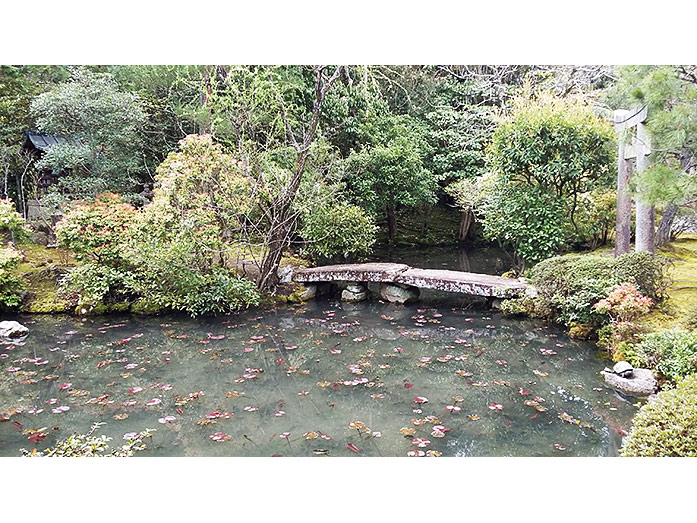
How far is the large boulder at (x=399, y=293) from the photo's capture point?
654 cm

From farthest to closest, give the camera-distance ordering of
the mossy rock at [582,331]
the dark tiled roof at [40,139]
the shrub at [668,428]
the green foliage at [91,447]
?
the dark tiled roof at [40,139], the mossy rock at [582,331], the green foliage at [91,447], the shrub at [668,428]

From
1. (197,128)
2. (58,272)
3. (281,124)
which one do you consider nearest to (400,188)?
(281,124)

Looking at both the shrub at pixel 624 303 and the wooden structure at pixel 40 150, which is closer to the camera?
the shrub at pixel 624 303

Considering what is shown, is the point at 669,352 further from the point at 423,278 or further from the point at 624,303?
the point at 423,278

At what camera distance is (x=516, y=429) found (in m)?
3.09

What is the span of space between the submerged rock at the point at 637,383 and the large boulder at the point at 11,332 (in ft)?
17.5

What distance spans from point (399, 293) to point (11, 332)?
14.1ft

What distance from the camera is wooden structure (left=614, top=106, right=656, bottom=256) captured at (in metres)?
4.97

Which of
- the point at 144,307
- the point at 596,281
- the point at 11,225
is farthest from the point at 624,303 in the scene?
the point at 11,225

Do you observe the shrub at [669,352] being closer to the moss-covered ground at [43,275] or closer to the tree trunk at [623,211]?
the tree trunk at [623,211]

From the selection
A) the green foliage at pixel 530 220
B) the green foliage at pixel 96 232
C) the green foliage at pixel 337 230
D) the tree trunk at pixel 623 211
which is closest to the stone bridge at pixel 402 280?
the green foliage at pixel 337 230

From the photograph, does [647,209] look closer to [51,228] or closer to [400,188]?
Result: [400,188]

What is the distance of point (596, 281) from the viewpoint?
Result: 4.71 m

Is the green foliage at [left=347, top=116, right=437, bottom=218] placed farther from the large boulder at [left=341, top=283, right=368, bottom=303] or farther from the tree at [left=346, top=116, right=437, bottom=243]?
the large boulder at [left=341, top=283, right=368, bottom=303]
